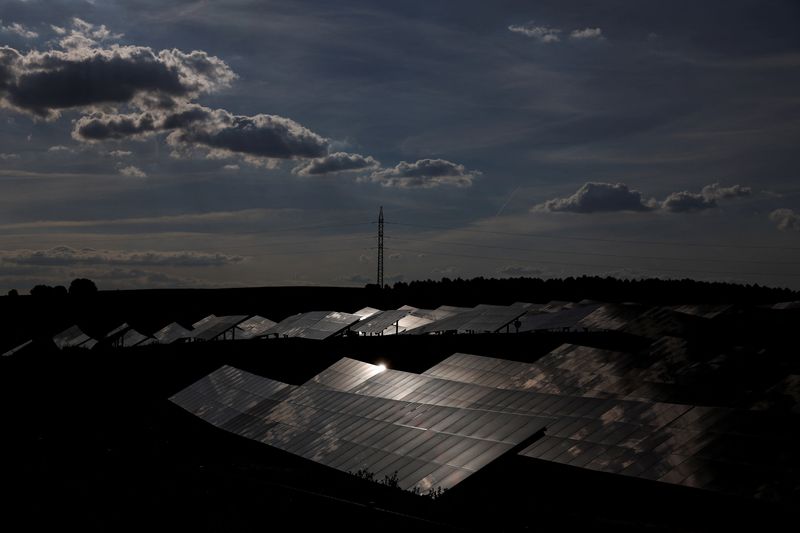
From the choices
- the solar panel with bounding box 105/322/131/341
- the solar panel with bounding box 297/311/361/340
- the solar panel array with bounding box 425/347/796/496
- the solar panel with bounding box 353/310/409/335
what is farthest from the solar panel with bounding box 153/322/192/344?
the solar panel array with bounding box 425/347/796/496

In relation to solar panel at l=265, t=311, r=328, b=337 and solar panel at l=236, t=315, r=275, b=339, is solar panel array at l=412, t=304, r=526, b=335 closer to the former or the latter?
solar panel at l=265, t=311, r=328, b=337

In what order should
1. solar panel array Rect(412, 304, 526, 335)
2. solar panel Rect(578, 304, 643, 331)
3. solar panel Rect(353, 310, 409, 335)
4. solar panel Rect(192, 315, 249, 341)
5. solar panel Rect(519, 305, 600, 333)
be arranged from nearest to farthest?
solar panel Rect(578, 304, 643, 331)
solar panel Rect(519, 305, 600, 333)
solar panel array Rect(412, 304, 526, 335)
solar panel Rect(353, 310, 409, 335)
solar panel Rect(192, 315, 249, 341)

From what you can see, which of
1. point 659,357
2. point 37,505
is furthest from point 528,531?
point 659,357

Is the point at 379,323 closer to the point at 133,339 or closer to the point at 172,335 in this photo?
the point at 172,335

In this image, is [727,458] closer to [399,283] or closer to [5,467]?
[5,467]

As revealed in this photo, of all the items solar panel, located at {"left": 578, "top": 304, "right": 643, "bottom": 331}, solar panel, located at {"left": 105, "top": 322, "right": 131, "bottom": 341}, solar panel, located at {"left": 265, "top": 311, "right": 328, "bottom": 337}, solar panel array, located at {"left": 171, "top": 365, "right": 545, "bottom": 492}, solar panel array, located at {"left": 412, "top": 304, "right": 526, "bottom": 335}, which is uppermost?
solar panel array, located at {"left": 171, "top": 365, "right": 545, "bottom": 492}

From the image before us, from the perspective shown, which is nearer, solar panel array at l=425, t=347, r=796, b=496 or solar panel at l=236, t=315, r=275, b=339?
solar panel array at l=425, t=347, r=796, b=496
